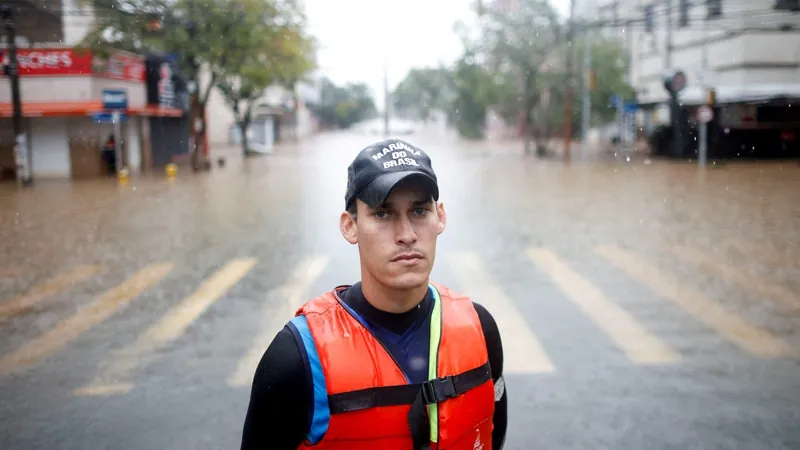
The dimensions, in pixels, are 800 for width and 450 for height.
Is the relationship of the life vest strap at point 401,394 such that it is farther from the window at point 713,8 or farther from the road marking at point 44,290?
the window at point 713,8

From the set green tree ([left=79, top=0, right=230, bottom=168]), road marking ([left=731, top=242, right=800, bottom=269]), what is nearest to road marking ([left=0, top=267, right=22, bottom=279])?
green tree ([left=79, top=0, right=230, bottom=168])

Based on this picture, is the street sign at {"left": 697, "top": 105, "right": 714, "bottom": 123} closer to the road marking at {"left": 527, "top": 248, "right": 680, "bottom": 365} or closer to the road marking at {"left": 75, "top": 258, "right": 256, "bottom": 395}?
the road marking at {"left": 527, "top": 248, "right": 680, "bottom": 365}

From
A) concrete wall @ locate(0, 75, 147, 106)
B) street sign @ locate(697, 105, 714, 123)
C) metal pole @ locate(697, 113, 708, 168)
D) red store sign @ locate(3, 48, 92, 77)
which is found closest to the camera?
street sign @ locate(697, 105, 714, 123)

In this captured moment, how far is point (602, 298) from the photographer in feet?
24.9

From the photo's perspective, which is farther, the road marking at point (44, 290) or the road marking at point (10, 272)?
the road marking at point (10, 272)

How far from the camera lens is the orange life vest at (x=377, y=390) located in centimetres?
172

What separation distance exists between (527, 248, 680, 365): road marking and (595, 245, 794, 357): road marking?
0.65m

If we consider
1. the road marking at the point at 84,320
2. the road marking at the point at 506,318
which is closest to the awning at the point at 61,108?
the road marking at the point at 84,320

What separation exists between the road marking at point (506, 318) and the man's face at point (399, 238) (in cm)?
375

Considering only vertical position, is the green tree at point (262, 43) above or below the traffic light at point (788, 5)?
above

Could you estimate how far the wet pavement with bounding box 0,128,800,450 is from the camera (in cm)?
452

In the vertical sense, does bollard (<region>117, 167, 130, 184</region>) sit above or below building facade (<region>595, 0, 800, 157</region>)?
below

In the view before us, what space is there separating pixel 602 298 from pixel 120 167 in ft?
73.7

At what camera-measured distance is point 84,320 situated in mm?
6996
